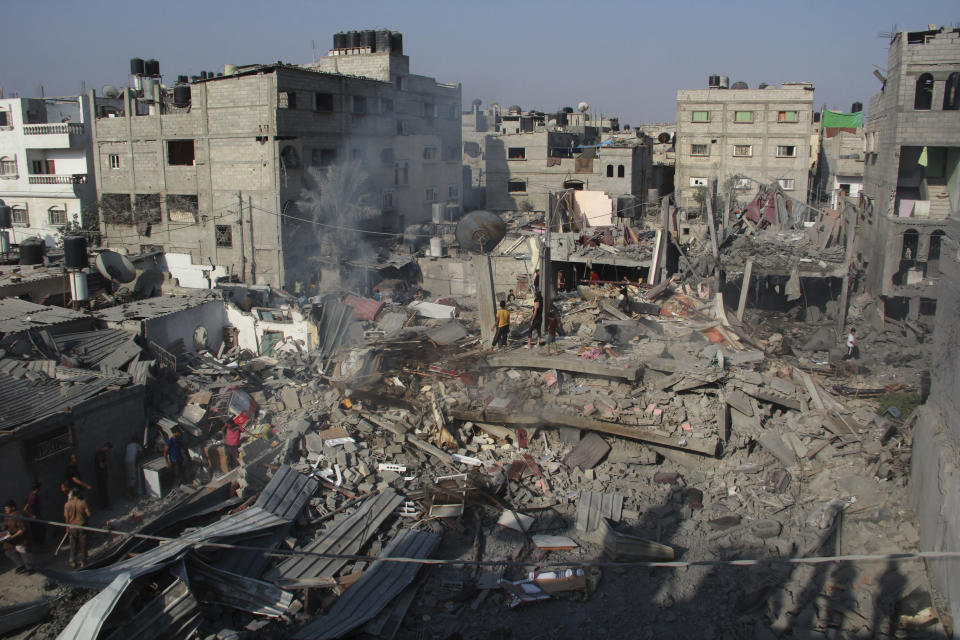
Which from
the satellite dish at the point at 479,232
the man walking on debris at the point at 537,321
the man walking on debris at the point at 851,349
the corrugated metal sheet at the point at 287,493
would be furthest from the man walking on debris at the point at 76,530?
the satellite dish at the point at 479,232

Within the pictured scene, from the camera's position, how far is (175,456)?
1233 centimetres

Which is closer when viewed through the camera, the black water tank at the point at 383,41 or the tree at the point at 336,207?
the tree at the point at 336,207

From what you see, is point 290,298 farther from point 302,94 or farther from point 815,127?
point 815,127

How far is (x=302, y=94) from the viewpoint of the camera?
80.6 ft

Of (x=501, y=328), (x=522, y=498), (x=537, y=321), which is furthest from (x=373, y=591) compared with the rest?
(x=537, y=321)

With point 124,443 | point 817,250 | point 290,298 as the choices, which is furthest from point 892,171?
point 124,443

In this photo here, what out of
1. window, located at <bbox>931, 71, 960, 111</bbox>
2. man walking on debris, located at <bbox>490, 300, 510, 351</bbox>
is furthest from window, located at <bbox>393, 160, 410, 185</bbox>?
window, located at <bbox>931, 71, 960, 111</bbox>

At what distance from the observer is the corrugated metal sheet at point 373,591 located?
839cm

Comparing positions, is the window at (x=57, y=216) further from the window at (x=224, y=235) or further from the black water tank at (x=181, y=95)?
the window at (x=224, y=235)

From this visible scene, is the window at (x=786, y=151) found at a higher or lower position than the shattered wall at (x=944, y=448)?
higher

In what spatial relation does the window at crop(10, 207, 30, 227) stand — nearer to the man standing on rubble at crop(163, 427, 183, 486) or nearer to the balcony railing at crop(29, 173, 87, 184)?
the balcony railing at crop(29, 173, 87, 184)

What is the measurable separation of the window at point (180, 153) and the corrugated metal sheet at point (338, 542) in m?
19.8

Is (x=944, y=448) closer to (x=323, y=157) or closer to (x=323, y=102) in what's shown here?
(x=323, y=157)

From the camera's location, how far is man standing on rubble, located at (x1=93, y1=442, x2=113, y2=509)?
11.8m
